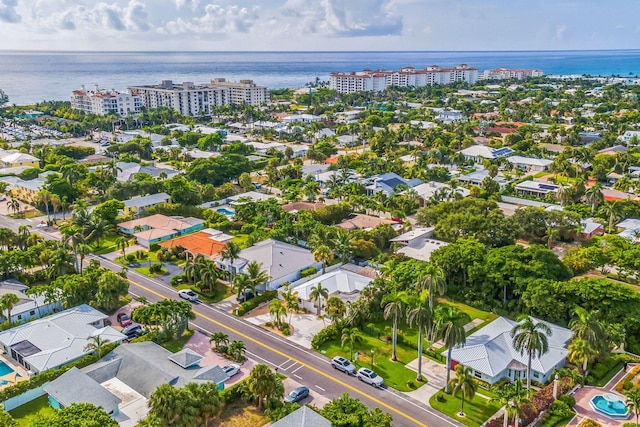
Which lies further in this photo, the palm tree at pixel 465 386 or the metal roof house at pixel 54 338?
the metal roof house at pixel 54 338

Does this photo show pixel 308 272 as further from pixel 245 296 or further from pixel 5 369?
pixel 5 369

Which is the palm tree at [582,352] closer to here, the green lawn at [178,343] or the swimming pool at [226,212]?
the green lawn at [178,343]

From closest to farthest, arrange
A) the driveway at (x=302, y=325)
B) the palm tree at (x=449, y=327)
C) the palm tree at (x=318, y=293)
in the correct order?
the palm tree at (x=449, y=327)
the driveway at (x=302, y=325)
the palm tree at (x=318, y=293)

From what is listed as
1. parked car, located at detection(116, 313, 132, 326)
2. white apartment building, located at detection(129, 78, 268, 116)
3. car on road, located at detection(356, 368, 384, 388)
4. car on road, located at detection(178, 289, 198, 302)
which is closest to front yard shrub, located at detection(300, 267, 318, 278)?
car on road, located at detection(178, 289, 198, 302)

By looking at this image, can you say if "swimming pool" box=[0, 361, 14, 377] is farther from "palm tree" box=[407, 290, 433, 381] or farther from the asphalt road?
"palm tree" box=[407, 290, 433, 381]

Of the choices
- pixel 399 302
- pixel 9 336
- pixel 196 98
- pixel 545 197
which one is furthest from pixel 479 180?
pixel 196 98

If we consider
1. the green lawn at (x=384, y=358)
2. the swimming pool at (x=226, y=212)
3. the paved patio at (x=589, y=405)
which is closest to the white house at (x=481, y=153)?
the swimming pool at (x=226, y=212)
